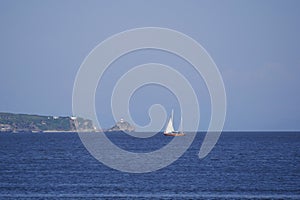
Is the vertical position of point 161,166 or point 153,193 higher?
point 161,166

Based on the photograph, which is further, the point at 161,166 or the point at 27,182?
the point at 161,166

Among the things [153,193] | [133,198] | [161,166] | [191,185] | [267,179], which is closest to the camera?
[133,198]

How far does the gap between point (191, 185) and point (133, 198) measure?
12.2 meters

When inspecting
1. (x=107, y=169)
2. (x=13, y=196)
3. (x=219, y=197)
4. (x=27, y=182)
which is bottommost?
(x=219, y=197)

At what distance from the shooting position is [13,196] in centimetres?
5828

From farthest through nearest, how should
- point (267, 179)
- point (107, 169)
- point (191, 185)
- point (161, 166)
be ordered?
point (161, 166)
point (107, 169)
point (267, 179)
point (191, 185)

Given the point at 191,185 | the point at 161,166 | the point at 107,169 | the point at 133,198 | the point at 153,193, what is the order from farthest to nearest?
the point at 161,166 → the point at 107,169 → the point at 191,185 → the point at 153,193 → the point at 133,198

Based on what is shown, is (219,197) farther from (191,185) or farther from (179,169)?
(179,169)

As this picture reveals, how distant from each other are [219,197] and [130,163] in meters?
42.4

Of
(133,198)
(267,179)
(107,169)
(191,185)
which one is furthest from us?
(107,169)

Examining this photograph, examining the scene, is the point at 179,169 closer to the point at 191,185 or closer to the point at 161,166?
the point at 161,166

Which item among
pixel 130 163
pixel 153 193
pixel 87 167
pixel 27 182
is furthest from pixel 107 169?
pixel 153 193

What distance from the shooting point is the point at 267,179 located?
243 ft

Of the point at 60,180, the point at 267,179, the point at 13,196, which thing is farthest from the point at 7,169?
the point at 267,179
